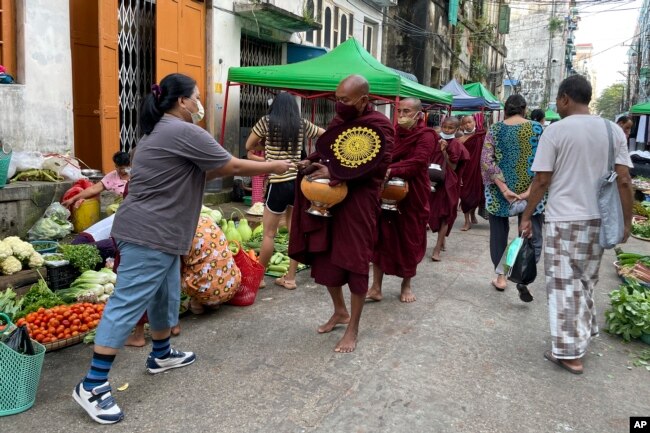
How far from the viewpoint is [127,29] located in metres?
7.70

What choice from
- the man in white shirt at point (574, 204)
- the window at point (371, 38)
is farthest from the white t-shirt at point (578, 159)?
the window at point (371, 38)

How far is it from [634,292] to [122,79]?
22.9 ft

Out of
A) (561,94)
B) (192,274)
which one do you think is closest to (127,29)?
(192,274)

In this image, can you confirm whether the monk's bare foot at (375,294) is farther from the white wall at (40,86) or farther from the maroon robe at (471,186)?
the white wall at (40,86)

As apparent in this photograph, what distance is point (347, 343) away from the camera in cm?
370

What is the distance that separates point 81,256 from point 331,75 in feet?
14.9

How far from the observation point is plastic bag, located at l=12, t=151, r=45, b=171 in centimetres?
576

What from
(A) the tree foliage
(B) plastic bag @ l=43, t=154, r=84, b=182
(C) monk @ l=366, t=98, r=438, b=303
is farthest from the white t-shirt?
(A) the tree foliage

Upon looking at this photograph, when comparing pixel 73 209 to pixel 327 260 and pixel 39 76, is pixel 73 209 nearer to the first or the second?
pixel 39 76

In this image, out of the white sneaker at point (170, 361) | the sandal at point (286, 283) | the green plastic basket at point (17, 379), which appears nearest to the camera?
the green plastic basket at point (17, 379)

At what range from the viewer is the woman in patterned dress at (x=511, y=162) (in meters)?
4.85

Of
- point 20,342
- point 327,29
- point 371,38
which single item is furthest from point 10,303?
point 371,38

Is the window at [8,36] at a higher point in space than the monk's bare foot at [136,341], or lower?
higher

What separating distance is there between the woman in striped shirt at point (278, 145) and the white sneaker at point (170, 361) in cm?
177
